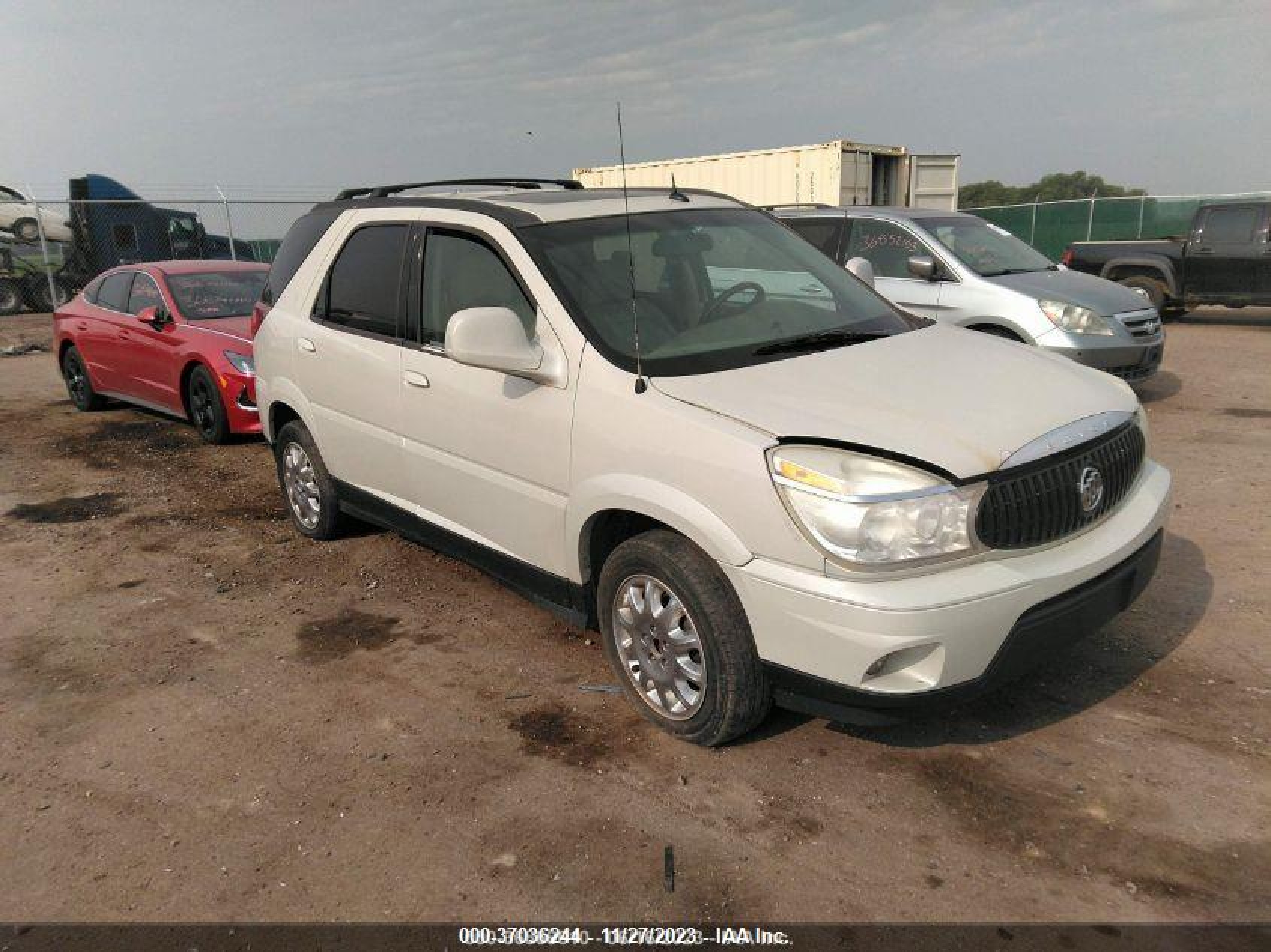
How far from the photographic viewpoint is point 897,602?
271cm

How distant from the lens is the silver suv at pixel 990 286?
786cm

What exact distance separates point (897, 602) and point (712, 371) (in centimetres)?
109

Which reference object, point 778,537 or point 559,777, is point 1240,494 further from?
point 559,777

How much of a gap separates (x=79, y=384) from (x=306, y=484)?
5964 millimetres

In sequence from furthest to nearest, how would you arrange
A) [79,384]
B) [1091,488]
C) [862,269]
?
[79,384] → [862,269] → [1091,488]

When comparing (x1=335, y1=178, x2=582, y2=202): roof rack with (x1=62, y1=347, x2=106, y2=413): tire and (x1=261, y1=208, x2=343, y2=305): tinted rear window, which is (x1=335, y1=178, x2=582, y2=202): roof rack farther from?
(x1=62, y1=347, x2=106, y2=413): tire

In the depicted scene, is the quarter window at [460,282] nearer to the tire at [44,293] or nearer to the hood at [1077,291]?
the hood at [1077,291]

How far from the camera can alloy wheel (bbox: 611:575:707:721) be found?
127 inches

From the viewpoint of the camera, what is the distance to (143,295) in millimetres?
8883

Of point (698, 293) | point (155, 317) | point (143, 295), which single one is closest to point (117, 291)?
point (143, 295)

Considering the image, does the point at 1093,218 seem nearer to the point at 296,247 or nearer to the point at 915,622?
the point at 296,247

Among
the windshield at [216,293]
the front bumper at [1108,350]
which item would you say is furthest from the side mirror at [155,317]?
the front bumper at [1108,350]

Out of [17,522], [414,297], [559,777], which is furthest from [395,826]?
[17,522]

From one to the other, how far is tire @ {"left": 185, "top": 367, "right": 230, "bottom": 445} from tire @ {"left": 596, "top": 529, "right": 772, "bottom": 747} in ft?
18.6
